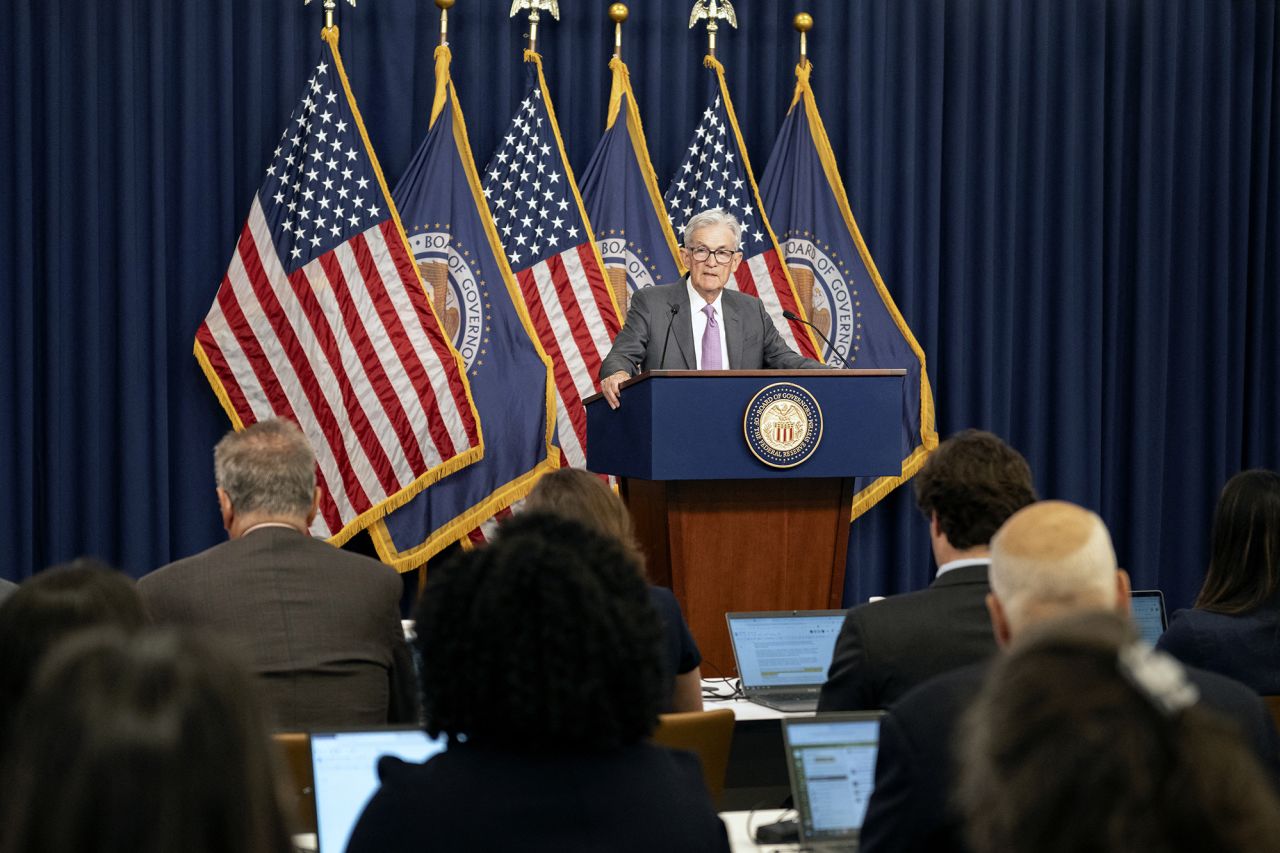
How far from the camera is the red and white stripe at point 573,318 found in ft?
Result: 21.1

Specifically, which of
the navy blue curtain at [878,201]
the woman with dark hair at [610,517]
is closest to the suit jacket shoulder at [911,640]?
the woman with dark hair at [610,517]

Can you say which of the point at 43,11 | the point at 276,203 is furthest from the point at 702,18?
the point at 43,11

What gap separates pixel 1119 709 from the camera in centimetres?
97

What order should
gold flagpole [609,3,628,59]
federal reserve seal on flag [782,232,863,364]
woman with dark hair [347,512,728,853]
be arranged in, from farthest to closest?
federal reserve seal on flag [782,232,863,364] < gold flagpole [609,3,628,59] < woman with dark hair [347,512,728,853]

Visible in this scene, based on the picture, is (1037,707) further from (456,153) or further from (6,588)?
(456,153)

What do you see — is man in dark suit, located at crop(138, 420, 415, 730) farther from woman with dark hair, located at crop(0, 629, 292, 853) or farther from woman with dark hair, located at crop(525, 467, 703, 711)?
woman with dark hair, located at crop(0, 629, 292, 853)

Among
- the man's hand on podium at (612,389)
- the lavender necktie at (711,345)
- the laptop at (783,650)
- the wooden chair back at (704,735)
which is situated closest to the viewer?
the wooden chair back at (704,735)

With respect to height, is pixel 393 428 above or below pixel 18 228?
below

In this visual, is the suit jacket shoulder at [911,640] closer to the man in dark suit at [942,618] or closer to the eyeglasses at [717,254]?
the man in dark suit at [942,618]

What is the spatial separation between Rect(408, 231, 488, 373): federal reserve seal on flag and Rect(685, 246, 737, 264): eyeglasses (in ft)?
4.66

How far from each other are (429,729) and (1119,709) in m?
0.85

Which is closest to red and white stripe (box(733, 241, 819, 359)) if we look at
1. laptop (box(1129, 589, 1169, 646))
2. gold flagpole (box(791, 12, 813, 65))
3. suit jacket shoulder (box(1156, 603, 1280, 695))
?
gold flagpole (box(791, 12, 813, 65))

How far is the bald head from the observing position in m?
1.87

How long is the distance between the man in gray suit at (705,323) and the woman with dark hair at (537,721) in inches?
146
